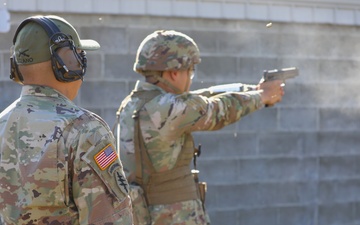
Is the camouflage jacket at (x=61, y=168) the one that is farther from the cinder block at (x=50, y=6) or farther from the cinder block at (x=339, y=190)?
the cinder block at (x=339, y=190)

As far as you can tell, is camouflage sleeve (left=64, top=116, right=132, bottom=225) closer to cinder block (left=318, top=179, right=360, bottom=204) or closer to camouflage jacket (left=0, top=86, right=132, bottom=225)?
camouflage jacket (left=0, top=86, right=132, bottom=225)

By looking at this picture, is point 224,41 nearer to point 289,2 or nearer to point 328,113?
point 289,2

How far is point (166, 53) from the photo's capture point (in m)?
4.67

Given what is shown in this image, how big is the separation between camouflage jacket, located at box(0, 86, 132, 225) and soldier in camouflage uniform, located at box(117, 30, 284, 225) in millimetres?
1727

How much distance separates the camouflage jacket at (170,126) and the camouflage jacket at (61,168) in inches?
67.3

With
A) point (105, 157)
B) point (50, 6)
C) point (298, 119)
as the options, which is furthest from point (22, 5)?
point (105, 157)

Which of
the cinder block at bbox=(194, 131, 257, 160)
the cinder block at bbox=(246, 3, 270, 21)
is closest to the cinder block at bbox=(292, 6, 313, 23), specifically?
the cinder block at bbox=(246, 3, 270, 21)

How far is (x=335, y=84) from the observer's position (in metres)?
7.33

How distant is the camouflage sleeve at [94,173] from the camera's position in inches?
106

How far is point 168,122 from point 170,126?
3 cm

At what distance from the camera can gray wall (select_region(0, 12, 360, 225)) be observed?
638cm

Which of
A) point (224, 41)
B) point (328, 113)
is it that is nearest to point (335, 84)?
point (328, 113)

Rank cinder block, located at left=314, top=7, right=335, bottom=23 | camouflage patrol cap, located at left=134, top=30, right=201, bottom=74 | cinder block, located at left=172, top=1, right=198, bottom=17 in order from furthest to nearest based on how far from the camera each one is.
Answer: cinder block, located at left=314, top=7, right=335, bottom=23
cinder block, located at left=172, top=1, right=198, bottom=17
camouflage patrol cap, located at left=134, top=30, right=201, bottom=74

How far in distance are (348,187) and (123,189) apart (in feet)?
16.5
